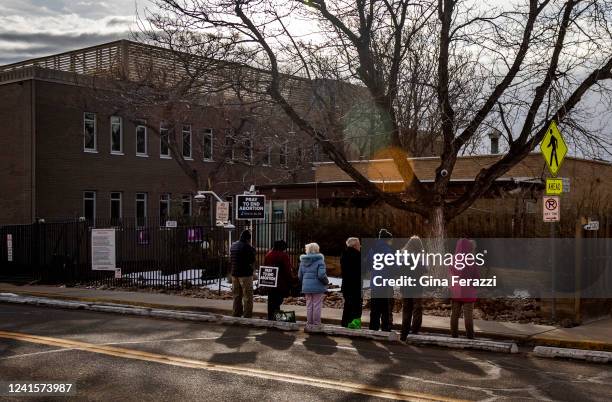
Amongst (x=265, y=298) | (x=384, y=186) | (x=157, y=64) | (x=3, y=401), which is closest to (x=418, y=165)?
(x=384, y=186)

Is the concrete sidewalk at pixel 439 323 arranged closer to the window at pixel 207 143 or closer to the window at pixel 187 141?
the window at pixel 207 143

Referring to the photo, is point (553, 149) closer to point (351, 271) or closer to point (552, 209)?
point (552, 209)

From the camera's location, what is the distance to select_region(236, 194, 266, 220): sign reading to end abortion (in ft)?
62.8

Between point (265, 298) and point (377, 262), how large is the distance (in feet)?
22.0

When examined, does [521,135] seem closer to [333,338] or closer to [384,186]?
[333,338]

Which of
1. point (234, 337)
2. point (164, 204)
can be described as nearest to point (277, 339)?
point (234, 337)

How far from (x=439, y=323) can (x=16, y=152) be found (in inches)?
990

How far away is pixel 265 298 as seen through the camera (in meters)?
19.3

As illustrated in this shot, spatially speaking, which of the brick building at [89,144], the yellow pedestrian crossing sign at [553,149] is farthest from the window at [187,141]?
the yellow pedestrian crossing sign at [553,149]

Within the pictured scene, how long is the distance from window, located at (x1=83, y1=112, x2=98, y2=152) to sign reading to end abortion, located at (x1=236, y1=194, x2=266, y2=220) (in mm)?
18263

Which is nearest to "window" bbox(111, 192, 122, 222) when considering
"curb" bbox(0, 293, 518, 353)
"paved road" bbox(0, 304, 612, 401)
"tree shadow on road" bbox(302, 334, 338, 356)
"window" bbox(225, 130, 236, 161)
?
"window" bbox(225, 130, 236, 161)

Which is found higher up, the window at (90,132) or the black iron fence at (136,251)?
the window at (90,132)

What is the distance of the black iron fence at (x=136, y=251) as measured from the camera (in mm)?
23188

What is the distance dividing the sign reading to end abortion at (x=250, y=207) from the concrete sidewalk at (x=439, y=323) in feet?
7.53
